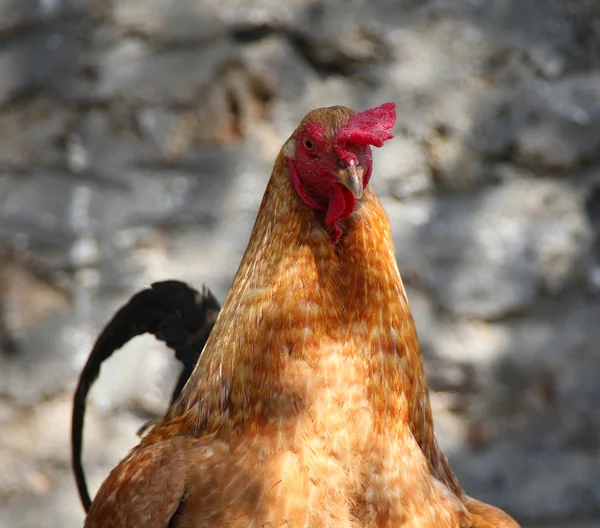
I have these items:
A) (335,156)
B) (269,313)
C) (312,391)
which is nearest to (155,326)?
(269,313)

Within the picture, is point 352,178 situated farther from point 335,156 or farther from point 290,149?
point 290,149

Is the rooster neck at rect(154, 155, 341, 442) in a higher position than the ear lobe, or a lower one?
lower

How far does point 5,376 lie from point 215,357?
1515 mm

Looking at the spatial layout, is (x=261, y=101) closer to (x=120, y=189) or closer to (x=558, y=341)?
(x=120, y=189)

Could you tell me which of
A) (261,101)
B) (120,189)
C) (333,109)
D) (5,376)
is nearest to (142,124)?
(120,189)

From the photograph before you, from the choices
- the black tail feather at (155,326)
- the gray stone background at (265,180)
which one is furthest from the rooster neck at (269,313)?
the gray stone background at (265,180)

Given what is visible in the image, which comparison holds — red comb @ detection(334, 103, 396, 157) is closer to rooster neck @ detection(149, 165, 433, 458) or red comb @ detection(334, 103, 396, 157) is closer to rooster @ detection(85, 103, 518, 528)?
rooster @ detection(85, 103, 518, 528)

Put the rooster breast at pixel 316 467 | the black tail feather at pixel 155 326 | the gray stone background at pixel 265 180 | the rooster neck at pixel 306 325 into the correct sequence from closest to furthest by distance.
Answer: the rooster breast at pixel 316 467 < the rooster neck at pixel 306 325 < the black tail feather at pixel 155 326 < the gray stone background at pixel 265 180

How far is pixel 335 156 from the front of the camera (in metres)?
1.72

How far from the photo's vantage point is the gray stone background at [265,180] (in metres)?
2.99

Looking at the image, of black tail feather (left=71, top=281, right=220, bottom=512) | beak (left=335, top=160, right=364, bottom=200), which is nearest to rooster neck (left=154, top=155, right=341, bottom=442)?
beak (left=335, top=160, right=364, bottom=200)

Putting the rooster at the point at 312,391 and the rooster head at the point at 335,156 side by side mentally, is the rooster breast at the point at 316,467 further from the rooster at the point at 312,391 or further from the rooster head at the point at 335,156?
the rooster head at the point at 335,156

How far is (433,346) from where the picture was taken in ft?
9.86

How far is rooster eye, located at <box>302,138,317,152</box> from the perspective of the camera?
1.76 metres
